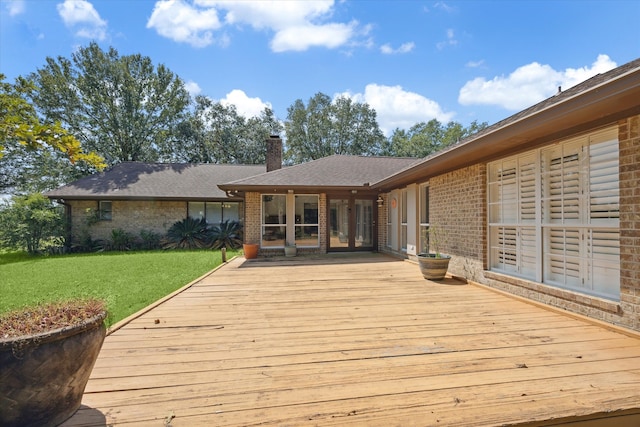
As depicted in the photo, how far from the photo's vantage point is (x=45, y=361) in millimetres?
1728

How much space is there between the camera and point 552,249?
448 centimetres

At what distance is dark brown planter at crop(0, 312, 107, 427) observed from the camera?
1.66m

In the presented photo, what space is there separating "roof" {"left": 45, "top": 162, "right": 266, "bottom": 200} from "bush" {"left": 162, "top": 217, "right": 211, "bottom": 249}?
134cm

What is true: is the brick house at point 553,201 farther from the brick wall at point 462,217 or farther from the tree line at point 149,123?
the tree line at point 149,123

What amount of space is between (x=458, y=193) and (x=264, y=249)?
677 centimetres

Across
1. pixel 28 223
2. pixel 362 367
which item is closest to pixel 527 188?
pixel 362 367

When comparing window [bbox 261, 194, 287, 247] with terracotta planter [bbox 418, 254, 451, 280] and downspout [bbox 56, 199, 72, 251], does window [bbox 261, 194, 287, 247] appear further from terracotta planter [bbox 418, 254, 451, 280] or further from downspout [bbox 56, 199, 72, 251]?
downspout [bbox 56, 199, 72, 251]

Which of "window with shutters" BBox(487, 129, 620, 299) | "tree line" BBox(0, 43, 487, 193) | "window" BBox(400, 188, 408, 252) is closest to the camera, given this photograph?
"window with shutters" BBox(487, 129, 620, 299)

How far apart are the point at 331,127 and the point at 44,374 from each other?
1297 inches

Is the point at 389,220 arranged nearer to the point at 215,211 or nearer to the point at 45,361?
the point at 215,211

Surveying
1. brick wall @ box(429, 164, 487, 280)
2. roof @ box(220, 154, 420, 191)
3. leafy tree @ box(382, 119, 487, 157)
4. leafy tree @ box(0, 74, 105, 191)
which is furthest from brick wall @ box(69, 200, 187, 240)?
leafy tree @ box(382, 119, 487, 157)

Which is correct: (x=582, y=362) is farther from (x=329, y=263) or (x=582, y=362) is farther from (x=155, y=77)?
(x=155, y=77)

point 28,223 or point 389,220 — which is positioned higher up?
point 389,220

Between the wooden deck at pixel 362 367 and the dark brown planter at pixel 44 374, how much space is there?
0.21 metres
